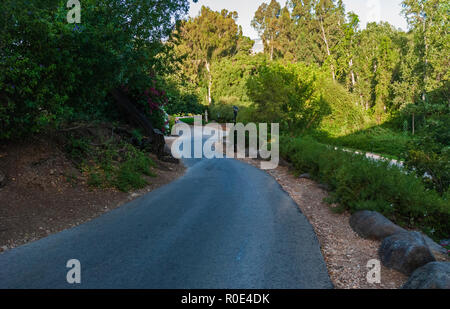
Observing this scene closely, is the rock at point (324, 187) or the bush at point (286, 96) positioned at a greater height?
the bush at point (286, 96)

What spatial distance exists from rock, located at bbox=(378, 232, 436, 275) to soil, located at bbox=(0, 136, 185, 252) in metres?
5.69

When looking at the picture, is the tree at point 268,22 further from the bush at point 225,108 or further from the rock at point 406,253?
the rock at point 406,253

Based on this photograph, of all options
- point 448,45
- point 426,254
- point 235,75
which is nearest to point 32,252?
point 426,254

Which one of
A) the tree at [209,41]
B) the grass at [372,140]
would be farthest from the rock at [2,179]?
the tree at [209,41]

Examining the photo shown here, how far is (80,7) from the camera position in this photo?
7051mm

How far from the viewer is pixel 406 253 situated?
470cm

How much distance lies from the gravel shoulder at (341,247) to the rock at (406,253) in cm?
12

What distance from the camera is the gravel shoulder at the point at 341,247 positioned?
14.7ft

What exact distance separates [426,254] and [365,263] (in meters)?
0.84

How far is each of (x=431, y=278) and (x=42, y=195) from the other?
7104 mm

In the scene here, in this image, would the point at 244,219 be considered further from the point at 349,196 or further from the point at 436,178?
the point at 436,178

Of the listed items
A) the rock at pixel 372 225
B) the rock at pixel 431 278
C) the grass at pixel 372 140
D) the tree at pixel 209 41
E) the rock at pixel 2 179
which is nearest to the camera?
the rock at pixel 431 278

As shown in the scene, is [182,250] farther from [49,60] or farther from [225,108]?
[225,108]

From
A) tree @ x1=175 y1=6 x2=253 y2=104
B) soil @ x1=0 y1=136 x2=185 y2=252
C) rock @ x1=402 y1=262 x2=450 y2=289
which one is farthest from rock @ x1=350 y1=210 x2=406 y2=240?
tree @ x1=175 y1=6 x2=253 y2=104
